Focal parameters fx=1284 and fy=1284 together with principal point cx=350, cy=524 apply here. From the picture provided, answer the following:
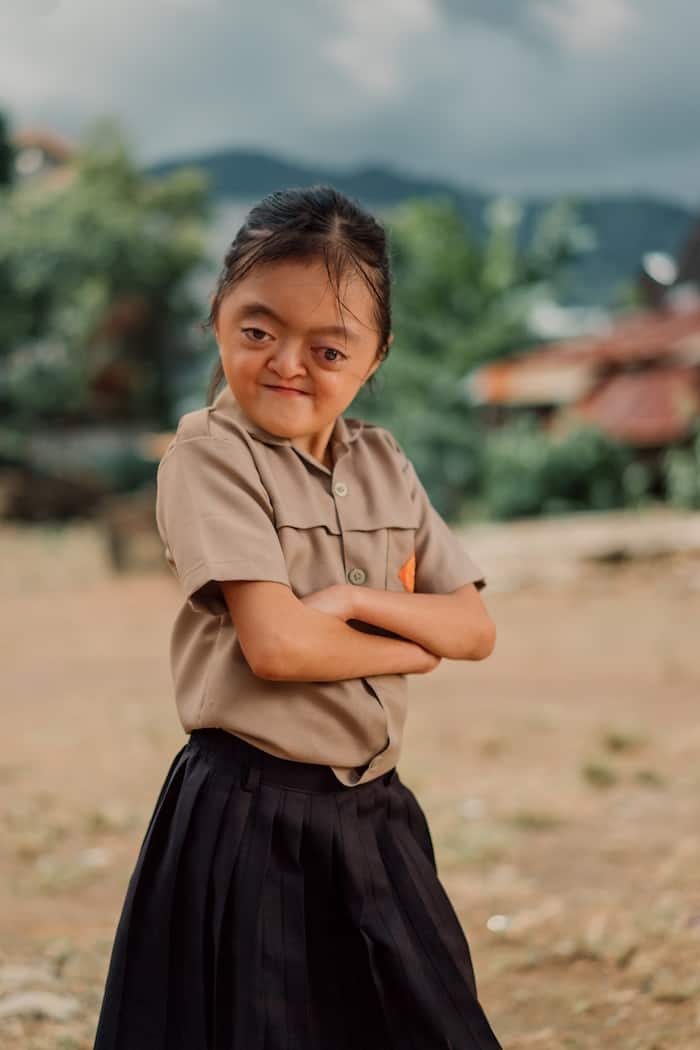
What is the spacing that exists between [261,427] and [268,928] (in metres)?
0.64

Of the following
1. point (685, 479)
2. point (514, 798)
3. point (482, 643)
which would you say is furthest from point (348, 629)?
point (685, 479)

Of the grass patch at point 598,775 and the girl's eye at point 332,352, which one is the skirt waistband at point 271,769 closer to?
the girl's eye at point 332,352

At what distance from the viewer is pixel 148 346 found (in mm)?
21562

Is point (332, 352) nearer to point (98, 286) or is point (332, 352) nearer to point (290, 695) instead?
point (290, 695)

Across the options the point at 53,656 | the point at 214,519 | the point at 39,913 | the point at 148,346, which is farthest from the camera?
the point at 148,346

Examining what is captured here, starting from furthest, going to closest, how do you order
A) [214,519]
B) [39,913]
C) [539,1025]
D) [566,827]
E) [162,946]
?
[566,827]
[39,913]
[539,1025]
[162,946]
[214,519]

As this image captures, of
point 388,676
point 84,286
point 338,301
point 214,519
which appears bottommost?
point 388,676

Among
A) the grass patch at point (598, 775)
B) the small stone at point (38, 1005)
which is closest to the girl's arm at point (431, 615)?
the small stone at point (38, 1005)

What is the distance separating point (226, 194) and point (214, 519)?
86.6ft

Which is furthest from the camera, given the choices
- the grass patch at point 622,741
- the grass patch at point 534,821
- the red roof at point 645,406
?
the red roof at point 645,406

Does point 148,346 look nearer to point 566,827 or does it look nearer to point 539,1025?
point 566,827

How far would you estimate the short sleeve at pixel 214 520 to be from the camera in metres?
1.54

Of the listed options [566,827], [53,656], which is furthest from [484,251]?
[566,827]

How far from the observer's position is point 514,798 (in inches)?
182
